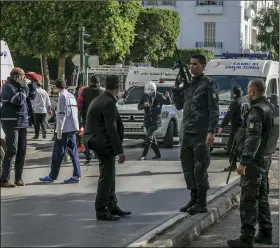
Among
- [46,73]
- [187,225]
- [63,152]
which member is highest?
[46,73]

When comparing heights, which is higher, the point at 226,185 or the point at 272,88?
the point at 272,88

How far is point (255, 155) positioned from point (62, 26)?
2906mm

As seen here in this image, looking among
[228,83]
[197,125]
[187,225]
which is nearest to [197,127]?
[197,125]

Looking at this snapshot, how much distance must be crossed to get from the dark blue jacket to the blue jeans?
2.66ft

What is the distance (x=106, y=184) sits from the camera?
5.60 metres

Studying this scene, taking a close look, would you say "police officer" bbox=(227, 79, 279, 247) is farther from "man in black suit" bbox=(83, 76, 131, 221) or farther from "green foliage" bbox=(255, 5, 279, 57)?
"man in black suit" bbox=(83, 76, 131, 221)

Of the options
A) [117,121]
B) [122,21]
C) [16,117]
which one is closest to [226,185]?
[117,121]

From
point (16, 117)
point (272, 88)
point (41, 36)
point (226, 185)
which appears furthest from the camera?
point (272, 88)

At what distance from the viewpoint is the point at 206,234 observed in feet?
25.6

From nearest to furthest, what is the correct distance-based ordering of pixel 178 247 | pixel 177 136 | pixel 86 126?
pixel 86 126
pixel 178 247
pixel 177 136

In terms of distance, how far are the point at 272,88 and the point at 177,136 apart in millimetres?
7797

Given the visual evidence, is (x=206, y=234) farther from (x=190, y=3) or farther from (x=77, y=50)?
(x=77, y=50)

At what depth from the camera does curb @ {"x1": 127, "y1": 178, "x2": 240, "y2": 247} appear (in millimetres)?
6410

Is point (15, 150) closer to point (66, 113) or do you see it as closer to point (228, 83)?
point (66, 113)
